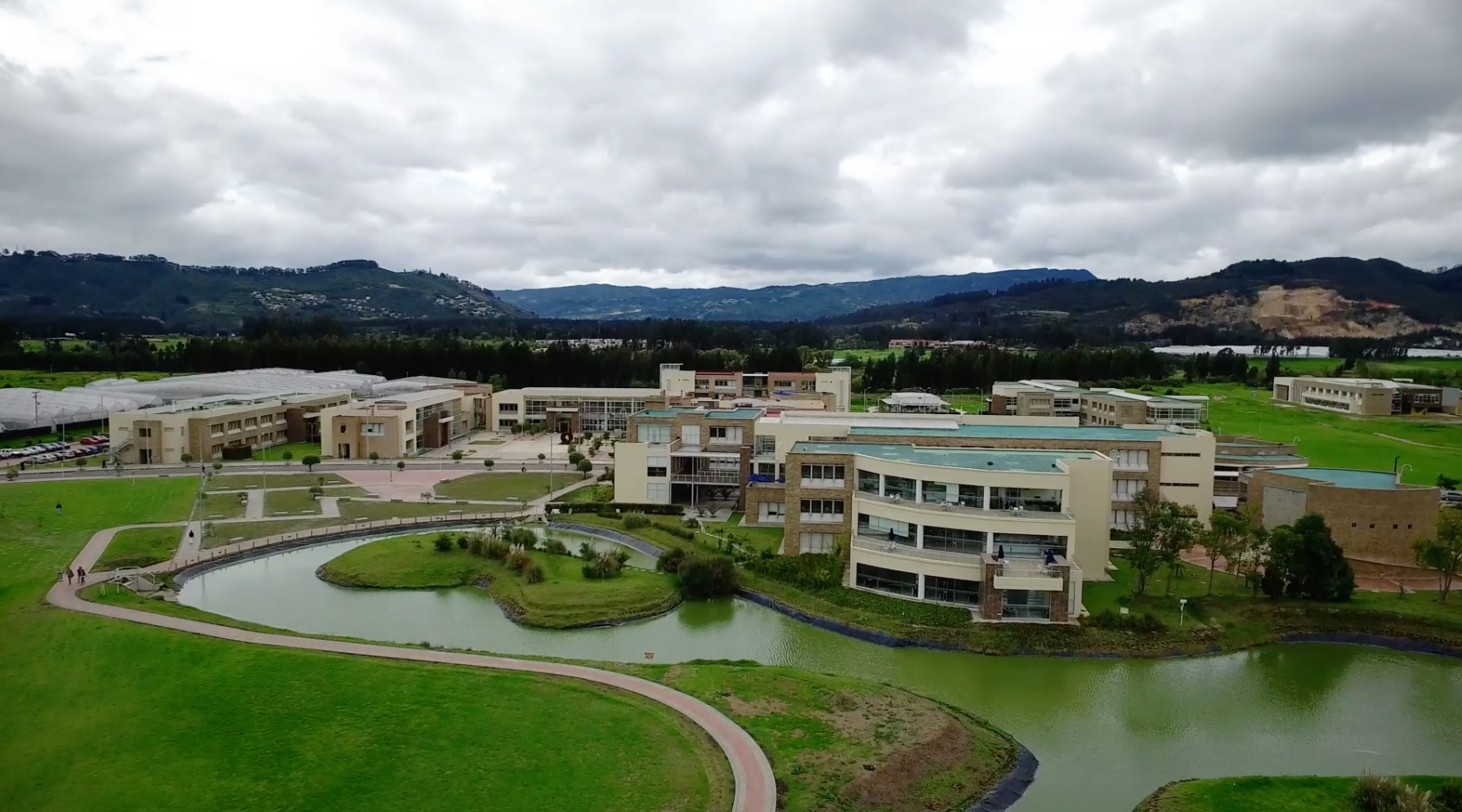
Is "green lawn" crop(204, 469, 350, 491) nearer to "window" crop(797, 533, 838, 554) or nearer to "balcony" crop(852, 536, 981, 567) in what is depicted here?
"window" crop(797, 533, 838, 554)

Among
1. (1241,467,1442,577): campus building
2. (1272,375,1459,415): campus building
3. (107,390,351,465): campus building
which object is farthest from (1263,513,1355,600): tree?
(107,390,351,465): campus building

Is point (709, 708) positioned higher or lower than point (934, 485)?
lower

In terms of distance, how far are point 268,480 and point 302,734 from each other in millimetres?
30507

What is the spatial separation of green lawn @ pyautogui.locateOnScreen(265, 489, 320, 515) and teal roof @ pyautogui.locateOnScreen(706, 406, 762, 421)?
1726cm

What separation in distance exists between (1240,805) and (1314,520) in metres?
13.7

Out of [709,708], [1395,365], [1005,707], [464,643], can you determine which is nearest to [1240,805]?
[1005,707]

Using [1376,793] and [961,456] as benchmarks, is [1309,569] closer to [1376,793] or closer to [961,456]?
[961,456]

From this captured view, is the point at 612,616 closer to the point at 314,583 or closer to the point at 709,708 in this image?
the point at 709,708

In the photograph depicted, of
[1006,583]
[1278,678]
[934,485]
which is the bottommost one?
[1278,678]

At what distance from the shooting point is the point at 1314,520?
25.2 meters

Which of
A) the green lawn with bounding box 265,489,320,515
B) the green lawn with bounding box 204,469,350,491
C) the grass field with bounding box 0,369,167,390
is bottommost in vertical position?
the green lawn with bounding box 265,489,320,515

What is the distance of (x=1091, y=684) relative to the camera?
20.1 m

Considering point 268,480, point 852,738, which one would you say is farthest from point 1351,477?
point 268,480

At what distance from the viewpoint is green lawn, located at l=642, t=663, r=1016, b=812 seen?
1475cm
